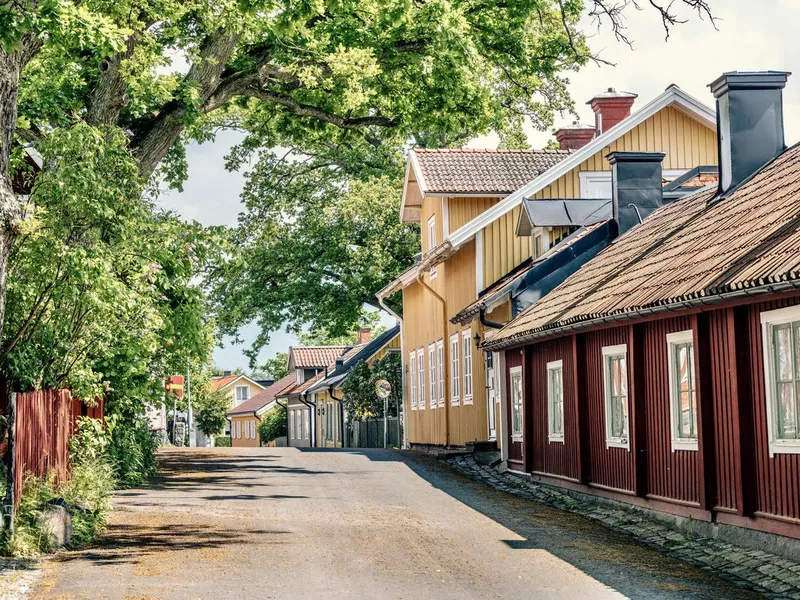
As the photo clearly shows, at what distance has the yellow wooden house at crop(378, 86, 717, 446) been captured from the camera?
25969 millimetres

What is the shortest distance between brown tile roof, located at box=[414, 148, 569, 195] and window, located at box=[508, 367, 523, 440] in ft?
23.1

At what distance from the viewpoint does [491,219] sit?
26.6m

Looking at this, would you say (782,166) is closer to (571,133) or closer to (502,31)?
(502,31)

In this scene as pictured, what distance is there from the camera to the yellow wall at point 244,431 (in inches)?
3575

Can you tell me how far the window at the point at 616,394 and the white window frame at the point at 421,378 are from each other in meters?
16.2

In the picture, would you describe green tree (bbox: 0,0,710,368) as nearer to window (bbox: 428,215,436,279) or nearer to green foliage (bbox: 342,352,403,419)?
window (bbox: 428,215,436,279)

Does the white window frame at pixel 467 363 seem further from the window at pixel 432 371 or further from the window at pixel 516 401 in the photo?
the window at pixel 516 401

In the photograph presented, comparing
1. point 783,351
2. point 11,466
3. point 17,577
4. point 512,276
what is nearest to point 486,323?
point 512,276

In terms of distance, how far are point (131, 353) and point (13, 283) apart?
331 cm

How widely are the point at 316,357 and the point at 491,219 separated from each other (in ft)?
141

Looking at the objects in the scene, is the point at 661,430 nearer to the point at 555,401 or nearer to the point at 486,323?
the point at 555,401

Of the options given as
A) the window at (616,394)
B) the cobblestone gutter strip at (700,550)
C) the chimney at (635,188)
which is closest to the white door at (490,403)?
the chimney at (635,188)

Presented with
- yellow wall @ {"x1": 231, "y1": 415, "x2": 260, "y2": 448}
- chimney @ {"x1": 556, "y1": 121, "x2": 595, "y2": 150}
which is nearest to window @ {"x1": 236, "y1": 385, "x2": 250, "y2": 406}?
yellow wall @ {"x1": 231, "y1": 415, "x2": 260, "y2": 448}

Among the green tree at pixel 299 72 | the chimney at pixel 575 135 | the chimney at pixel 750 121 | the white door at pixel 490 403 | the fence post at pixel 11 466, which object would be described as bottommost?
the fence post at pixel 11 466
